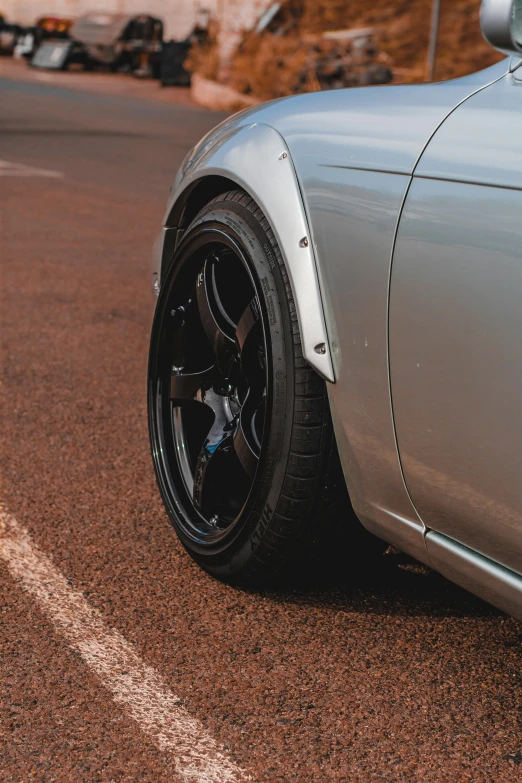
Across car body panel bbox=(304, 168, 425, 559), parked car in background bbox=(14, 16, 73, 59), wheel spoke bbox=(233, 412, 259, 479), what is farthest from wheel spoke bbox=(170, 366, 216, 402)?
parked car in background bbox=(14, 16, 73, 59)

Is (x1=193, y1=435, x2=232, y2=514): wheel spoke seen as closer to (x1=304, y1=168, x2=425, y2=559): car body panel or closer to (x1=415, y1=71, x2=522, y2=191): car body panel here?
(x1=304, y1=168, x2=425, y2=559): car body panel

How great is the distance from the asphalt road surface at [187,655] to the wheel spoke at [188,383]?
410mm

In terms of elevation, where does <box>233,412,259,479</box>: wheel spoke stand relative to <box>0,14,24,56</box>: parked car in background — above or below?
above

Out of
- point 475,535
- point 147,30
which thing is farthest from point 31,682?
point 147,30

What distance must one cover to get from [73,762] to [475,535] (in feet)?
2.82

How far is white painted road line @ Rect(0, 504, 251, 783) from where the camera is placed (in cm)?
203

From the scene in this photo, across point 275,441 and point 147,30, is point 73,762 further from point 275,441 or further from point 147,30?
point 147,30

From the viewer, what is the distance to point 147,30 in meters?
33.8

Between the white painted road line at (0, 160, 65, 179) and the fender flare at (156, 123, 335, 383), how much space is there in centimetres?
838

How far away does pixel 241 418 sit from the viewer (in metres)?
2.66

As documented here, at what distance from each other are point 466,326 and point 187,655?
103cm

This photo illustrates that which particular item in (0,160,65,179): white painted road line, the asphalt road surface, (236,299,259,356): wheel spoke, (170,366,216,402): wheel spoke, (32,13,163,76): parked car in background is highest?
(236,299,259,356): wheel spoke

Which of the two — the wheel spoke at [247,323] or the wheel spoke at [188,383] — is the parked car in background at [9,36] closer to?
the wheel spoke at [188,383]

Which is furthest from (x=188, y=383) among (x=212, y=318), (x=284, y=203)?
(x=284, y=203)
